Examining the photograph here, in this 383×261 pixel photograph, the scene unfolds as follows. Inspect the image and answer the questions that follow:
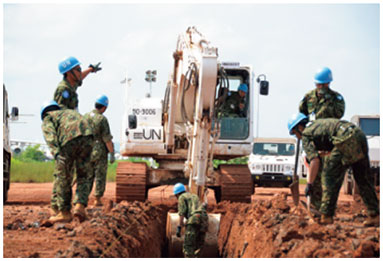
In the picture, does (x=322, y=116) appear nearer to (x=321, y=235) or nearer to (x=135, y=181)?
(x=321, y=235)

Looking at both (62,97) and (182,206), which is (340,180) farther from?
(62,97)

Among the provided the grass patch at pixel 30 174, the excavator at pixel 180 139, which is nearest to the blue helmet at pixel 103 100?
the excavator at pixel 180 139

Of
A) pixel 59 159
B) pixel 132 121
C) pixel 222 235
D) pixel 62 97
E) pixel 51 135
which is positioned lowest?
pixel 222 235

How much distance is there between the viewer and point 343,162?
295 inches

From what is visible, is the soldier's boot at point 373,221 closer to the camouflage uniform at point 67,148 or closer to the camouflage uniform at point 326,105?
the camouflage uniform at point 326,105

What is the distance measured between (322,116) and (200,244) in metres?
3.34

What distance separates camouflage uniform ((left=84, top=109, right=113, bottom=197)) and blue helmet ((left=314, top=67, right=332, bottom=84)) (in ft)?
13.9

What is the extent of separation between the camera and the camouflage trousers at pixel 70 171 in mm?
7805

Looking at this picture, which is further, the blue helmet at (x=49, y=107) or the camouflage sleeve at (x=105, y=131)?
the camouflage sleeve at (x=105, y=131)

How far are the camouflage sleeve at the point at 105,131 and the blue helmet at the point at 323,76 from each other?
13.9ft

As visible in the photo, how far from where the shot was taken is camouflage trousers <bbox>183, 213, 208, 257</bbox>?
32.8 ft

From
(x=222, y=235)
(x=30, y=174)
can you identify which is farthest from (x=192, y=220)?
(x=30, y=174)

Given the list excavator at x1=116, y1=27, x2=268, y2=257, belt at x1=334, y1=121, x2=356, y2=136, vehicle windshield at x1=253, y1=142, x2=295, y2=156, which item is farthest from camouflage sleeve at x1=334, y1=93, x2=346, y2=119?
vehicle windshield at x1=253, y1=142, x2=295, y2=156

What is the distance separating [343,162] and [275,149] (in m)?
14.7
